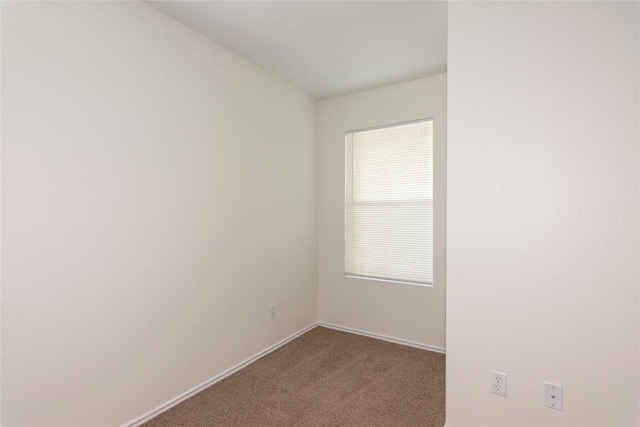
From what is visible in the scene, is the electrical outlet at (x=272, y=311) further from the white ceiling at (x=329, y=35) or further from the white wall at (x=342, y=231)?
the white ceiling at (x=329, y=35)

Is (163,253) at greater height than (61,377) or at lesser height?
greater

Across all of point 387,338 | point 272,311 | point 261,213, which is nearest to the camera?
point 261,213

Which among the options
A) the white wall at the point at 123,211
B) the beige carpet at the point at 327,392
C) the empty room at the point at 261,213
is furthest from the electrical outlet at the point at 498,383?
the white wall at the point at 123,211

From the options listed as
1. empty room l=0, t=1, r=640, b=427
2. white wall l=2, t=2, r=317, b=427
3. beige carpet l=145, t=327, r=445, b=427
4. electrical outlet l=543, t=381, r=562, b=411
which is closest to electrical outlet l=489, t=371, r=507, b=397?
empty room l=0, t=1, r=640, b=427

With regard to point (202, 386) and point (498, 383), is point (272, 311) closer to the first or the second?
point (202, 386)

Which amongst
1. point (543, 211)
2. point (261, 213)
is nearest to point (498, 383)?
point (543, 211)

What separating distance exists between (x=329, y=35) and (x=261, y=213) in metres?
1.52

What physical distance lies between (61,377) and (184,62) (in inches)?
78.0

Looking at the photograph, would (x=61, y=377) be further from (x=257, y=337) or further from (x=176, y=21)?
(x=176, y=21)

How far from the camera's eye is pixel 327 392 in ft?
7.87

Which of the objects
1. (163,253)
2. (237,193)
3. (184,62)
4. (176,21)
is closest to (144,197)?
(163,253)

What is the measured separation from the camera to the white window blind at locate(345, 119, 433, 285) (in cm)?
323

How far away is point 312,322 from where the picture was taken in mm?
3732

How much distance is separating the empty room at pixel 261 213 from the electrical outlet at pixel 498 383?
0.03 feet
